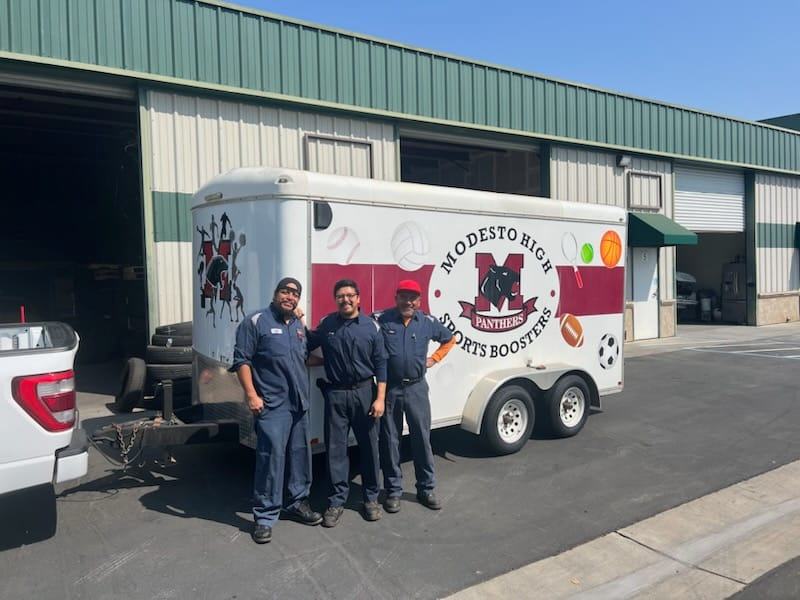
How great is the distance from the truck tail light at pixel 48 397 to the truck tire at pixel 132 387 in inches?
108

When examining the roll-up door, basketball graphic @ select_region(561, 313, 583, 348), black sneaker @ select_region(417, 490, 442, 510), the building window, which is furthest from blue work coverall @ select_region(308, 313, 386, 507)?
the roll-up door

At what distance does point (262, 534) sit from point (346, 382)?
122 cm

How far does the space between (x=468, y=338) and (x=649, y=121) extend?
12.8 metres

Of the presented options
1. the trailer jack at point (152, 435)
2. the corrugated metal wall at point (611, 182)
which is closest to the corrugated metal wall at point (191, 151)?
the trailer jack at point (152, 435)

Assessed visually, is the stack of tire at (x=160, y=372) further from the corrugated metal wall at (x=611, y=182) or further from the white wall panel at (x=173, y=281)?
the corrugated metal wall at (x=611, y=182)

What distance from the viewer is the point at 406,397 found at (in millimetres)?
5164

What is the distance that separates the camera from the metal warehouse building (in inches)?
373

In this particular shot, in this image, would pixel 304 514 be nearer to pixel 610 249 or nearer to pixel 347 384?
pixel 347 384

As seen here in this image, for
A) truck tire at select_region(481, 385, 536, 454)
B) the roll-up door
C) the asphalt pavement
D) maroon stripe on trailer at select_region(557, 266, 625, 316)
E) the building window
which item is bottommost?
the asphalt pavement

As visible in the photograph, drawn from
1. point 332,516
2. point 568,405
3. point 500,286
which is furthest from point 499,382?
point 332,516

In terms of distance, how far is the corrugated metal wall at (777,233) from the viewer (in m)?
20.1

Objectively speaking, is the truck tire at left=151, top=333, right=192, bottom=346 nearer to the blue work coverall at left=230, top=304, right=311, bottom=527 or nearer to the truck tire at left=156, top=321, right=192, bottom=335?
the truck tire at left=156, top=321, right=192, bottom=335

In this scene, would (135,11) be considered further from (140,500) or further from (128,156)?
(140,500)

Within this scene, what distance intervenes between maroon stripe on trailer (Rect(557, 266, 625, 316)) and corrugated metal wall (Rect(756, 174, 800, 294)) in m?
15.0
